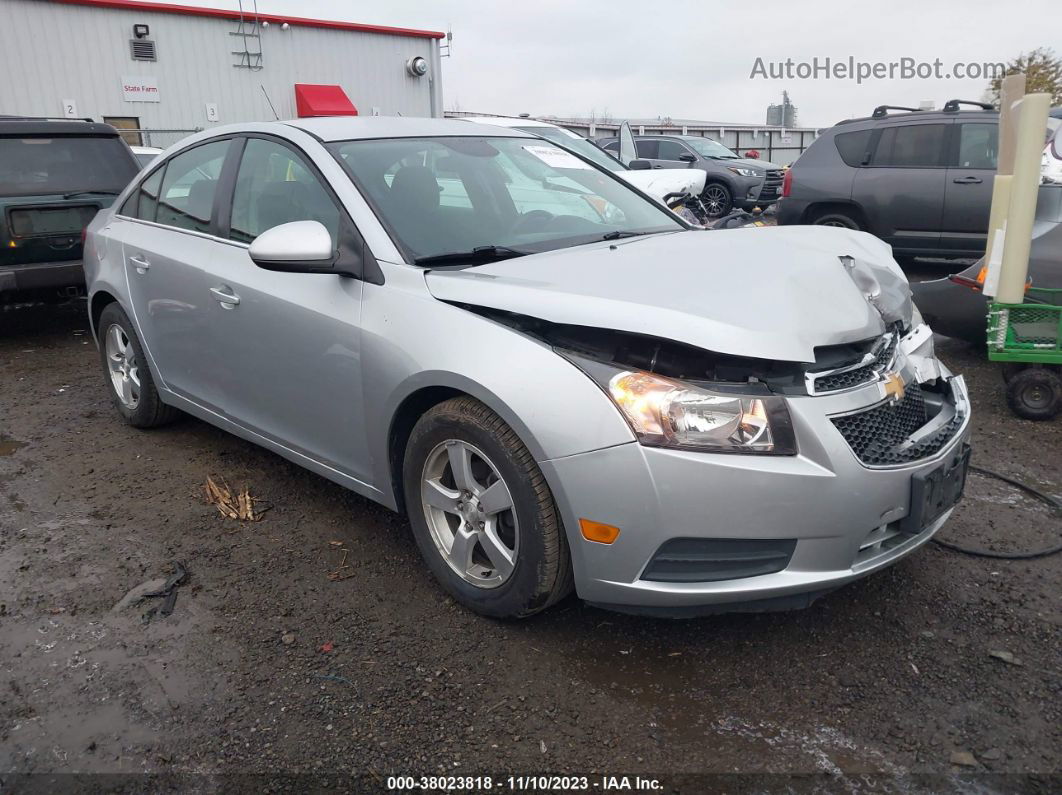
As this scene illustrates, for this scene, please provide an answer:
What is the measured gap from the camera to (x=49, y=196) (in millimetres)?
6945

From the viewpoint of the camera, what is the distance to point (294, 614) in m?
3.00

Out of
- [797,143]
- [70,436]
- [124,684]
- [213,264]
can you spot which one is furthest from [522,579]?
[797,143]

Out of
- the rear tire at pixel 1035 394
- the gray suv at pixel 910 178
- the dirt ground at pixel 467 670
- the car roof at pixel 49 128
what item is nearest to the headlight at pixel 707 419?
the dirt ground at pixel 467 670

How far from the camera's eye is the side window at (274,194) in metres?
3.36

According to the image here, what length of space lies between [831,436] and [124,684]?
7.34 feet

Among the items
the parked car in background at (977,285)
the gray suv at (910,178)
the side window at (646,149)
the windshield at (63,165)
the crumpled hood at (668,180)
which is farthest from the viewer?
the side window at (646,149)

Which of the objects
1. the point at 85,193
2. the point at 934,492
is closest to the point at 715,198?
the point at 85,193

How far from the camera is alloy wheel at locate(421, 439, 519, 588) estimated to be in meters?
2.70

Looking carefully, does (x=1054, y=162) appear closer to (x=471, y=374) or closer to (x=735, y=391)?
(x=735, y=391)

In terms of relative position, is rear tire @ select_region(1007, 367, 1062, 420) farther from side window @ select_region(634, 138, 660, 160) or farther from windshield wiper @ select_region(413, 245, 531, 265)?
side window @ select_region(634, 138, 660, 160)

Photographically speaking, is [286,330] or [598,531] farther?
[286,330]

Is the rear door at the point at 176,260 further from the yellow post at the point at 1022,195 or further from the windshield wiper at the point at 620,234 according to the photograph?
the yellow post at the point at 1022,195

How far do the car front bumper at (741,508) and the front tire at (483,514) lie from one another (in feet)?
0.31

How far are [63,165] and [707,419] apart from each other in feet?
22.2
